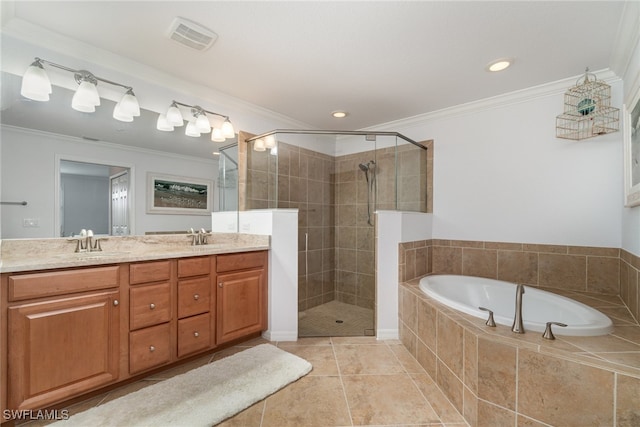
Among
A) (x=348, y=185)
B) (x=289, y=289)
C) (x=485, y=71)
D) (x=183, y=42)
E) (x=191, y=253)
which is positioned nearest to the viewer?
(x=183, y=42)

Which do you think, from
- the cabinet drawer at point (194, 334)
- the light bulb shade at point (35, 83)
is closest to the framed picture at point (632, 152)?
the cabinet drawer at point (194, 334)

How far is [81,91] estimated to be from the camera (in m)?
1.85

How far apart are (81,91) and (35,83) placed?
0.22 m

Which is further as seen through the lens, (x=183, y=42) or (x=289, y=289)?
(x=289, y=289)

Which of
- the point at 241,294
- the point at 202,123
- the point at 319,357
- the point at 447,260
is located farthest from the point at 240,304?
the point at 447,260

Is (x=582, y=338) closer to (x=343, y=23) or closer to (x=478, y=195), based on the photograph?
(x=478, y=195)

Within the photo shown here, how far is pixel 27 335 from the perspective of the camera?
137 centimetres

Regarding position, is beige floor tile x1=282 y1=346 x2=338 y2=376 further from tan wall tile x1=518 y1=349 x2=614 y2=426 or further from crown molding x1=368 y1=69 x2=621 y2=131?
crown molding x1=368 y1=69 x2=621 y2=131

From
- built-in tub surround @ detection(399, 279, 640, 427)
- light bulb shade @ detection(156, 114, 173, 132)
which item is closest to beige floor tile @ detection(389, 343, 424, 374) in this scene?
built-in tub surround @ detection(399, 279, 640, 427)

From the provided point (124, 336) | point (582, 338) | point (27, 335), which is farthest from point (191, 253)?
point (582, 338)

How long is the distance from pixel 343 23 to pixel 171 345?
244cm

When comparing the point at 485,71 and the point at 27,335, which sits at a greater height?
the point at 485,71

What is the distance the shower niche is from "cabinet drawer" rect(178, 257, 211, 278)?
0.82 metres

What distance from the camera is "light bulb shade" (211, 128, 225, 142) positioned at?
2596 mm
